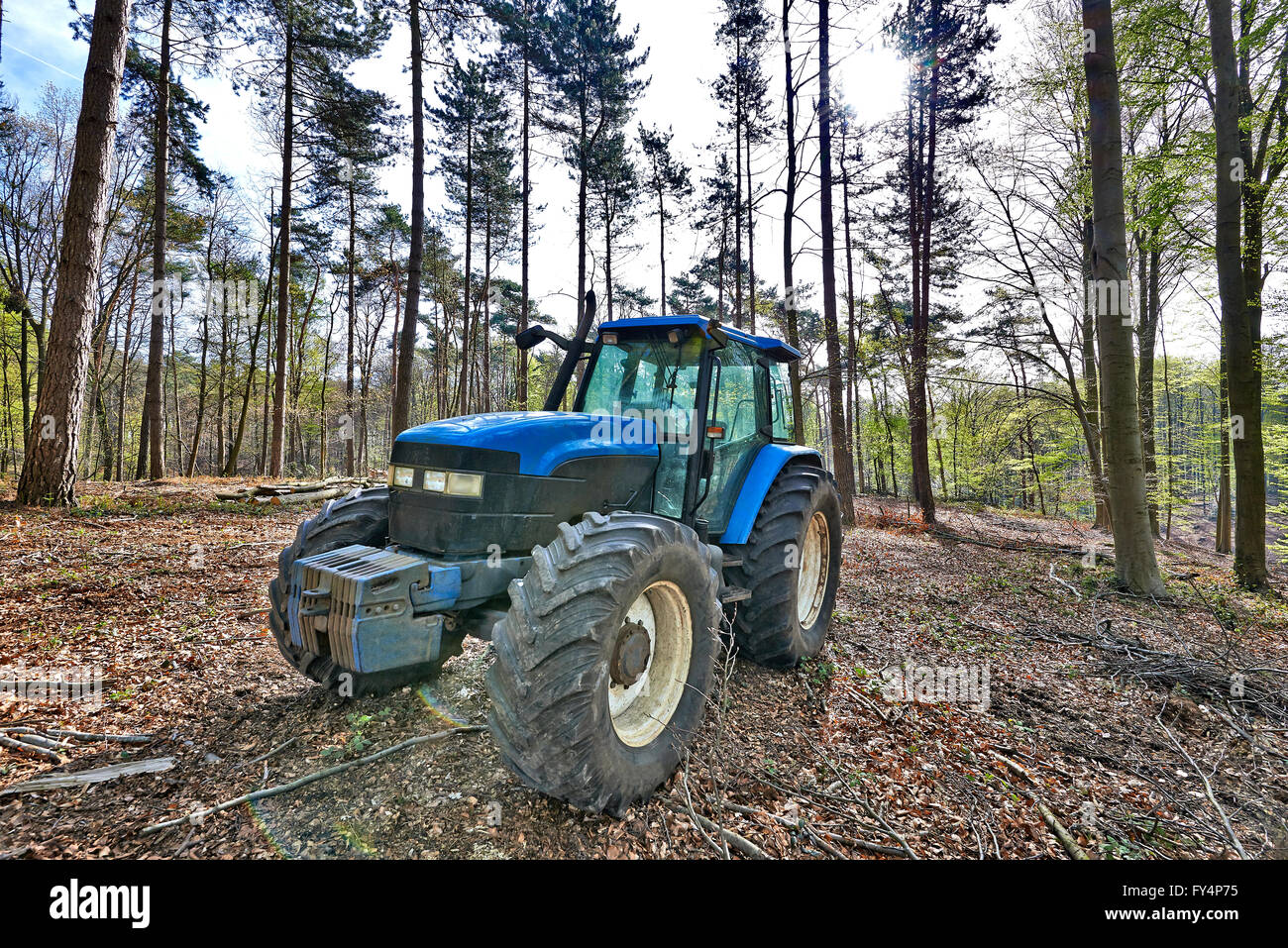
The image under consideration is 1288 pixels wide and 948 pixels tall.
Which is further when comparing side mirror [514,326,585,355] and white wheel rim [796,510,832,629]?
Answer: white wheel rim [796,510,832,629]

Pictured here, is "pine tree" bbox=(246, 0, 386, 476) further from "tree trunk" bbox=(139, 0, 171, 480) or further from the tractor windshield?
the tractor windshield

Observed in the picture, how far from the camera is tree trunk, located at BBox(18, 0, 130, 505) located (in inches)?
254

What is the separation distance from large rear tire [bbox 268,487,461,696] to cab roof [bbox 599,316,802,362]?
1710mm

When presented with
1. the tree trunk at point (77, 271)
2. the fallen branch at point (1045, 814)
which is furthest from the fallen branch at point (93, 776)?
the tree trunk at point (77, 271)

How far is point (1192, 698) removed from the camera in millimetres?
3324

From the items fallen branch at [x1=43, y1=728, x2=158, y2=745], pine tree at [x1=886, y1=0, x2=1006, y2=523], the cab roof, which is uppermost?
pine tree at [x1=886, y1=0, x2=1006, y2=523]

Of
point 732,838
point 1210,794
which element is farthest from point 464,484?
point 1210,794

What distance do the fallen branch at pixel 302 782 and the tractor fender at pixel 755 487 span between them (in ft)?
5.69

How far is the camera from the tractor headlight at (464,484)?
2326mm

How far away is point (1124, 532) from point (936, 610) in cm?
259

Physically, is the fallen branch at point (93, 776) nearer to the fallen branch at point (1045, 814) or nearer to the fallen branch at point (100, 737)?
the fallen branch at point (100, 737)

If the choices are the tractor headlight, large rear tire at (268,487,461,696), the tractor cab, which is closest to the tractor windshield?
the tractor cab
